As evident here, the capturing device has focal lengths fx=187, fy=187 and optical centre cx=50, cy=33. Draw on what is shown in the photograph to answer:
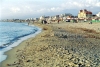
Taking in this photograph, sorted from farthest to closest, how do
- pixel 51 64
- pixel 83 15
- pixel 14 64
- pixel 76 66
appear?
pixel 83 15, pixel 14 64, pixel 51 64, pixel 76 66

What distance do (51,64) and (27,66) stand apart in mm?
1189

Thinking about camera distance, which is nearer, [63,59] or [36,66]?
[36,66]

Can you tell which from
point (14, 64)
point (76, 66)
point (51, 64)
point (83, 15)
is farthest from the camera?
point (83, 15)

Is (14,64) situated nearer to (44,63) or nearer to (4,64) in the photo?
(4,64)

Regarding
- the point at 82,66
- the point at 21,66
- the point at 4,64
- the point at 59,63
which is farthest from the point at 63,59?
the point at 4,64

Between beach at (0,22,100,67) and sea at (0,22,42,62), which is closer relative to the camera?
beach at (0,22,100,67)

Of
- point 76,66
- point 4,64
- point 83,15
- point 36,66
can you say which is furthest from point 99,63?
point 83,15

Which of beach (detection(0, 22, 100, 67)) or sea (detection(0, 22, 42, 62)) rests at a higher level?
beach (detection(0, 22, 100, 67))

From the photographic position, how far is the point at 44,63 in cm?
946

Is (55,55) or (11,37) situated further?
(11,37)

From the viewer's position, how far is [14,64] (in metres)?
9.94

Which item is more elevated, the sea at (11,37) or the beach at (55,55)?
the beach at (55,55)

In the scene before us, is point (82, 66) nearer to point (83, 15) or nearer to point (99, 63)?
point (99, 63)

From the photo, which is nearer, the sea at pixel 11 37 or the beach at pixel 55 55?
the beach at pixel 55 55
